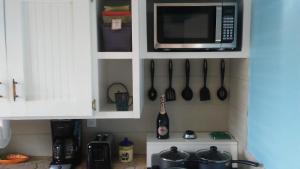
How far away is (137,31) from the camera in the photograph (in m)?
1.41

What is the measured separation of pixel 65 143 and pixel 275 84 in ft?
4.00

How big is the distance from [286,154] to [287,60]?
1.16 ft

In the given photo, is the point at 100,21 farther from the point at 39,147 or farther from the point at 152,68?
the point at 39,147

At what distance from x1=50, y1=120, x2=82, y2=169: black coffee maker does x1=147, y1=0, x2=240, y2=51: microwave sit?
0.71 metres

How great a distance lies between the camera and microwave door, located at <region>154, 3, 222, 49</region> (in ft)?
4.84

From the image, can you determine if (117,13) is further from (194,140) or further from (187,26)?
(194,140)

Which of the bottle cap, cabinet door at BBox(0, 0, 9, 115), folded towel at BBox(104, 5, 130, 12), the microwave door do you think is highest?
folded towel at BBox(104, 5, 130, 12)

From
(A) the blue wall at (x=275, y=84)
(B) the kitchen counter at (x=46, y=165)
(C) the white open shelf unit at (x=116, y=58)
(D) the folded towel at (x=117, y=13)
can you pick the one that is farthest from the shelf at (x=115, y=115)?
(A) the blue wall at (x=275, y=84)

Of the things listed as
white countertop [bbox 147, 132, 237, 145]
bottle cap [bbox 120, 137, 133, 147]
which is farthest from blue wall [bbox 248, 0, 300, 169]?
bottle cap [bbox 120, 137, 133, 147]

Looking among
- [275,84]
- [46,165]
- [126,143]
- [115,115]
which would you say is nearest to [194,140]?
[126,143]

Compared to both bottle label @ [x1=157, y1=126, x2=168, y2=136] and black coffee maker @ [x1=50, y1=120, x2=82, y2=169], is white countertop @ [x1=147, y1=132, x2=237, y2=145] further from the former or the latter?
black coffee maker @ [x1=50, y1=120, x2=82, y2=169]

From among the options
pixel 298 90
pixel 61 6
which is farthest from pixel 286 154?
pixel 61 6

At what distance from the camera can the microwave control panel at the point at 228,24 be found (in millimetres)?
1460

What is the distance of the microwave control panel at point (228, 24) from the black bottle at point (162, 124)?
0.52 meters
